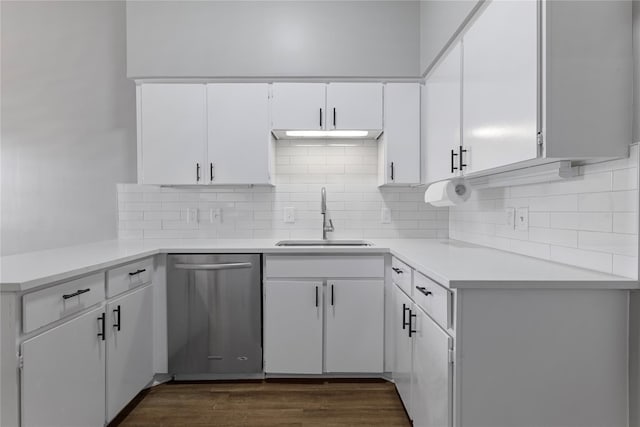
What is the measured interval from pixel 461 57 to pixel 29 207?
2553 mm

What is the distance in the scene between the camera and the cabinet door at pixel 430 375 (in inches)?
56.3

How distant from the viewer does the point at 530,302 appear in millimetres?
1347

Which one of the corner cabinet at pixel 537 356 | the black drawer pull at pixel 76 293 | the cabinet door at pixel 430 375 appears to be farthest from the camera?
the black drawer pull at pixel 76 293

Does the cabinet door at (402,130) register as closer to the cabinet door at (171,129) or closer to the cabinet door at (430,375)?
the cabinet door at (430,375)

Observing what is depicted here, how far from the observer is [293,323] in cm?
256

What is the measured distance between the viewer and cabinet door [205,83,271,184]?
2795 millimetres

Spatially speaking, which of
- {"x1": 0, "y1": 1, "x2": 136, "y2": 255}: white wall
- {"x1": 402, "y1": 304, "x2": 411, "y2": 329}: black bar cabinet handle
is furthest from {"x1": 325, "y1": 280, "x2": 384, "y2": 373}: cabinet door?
{"x1": 0, "y1": 1, "x2": 136, "y2": 255}: white wall

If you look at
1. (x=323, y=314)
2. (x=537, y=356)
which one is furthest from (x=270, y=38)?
(x=537, y=356)

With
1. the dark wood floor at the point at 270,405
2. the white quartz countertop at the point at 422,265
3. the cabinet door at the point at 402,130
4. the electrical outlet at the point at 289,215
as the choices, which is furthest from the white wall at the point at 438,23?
the dark wood floor at the point at 270,405

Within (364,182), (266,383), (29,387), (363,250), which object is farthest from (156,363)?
(364,182)

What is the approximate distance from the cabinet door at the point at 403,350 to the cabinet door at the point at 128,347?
1553 millimetres

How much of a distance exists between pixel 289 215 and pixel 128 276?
1312 millimetres

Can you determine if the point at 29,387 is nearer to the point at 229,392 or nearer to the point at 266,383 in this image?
the point at 229,392

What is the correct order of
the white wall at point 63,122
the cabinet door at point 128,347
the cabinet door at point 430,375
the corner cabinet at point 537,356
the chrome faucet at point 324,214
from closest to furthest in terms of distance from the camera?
1. the corner cabinet at point 537,356
2. the cabinet door at point 430,375
3. the cabinet door at point 128,347
4. the white wall at point 63,122
5. the chrome faucet at point 324,214
